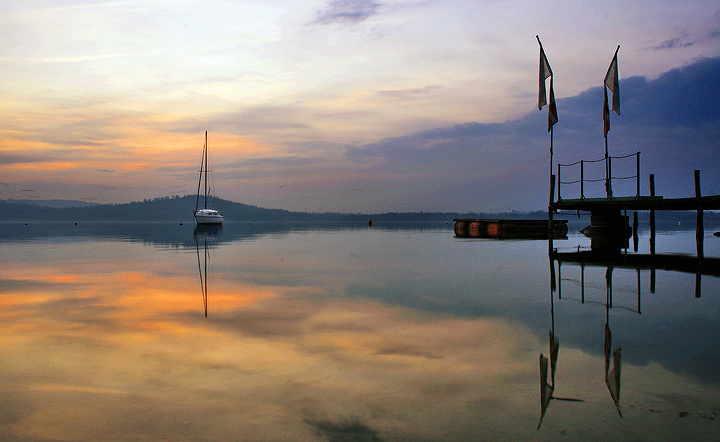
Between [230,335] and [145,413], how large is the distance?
12.9ft

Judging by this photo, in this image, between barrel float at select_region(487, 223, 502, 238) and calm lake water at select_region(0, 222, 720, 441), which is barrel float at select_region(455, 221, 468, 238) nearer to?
barrel float at select_region(487, 223, 502, 238)

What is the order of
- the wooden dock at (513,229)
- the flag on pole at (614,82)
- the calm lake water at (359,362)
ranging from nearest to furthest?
the calm lake water at (359,362) → the flag on pole at (614,82) → the wooden dock at (513,229)

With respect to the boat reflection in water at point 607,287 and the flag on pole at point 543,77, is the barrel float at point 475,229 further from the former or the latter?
the flag on pole at point 543,77

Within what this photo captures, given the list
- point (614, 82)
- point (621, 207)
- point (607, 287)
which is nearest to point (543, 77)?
point (614, 82)

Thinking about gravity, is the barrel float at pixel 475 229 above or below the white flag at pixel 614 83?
below

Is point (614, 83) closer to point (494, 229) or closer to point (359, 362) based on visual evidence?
point (494, 229)

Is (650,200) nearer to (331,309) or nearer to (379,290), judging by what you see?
(379,290)

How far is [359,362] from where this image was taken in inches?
315

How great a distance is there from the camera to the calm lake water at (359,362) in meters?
5.57

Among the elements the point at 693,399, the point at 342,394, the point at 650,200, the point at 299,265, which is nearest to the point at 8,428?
the point at 342,394

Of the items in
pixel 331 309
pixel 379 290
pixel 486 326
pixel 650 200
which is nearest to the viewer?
pixel 486 326

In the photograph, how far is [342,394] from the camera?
6.55m

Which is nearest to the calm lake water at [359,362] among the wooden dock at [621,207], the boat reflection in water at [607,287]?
the boat reflection in water at [607,287]

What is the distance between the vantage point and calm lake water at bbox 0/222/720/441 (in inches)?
219
